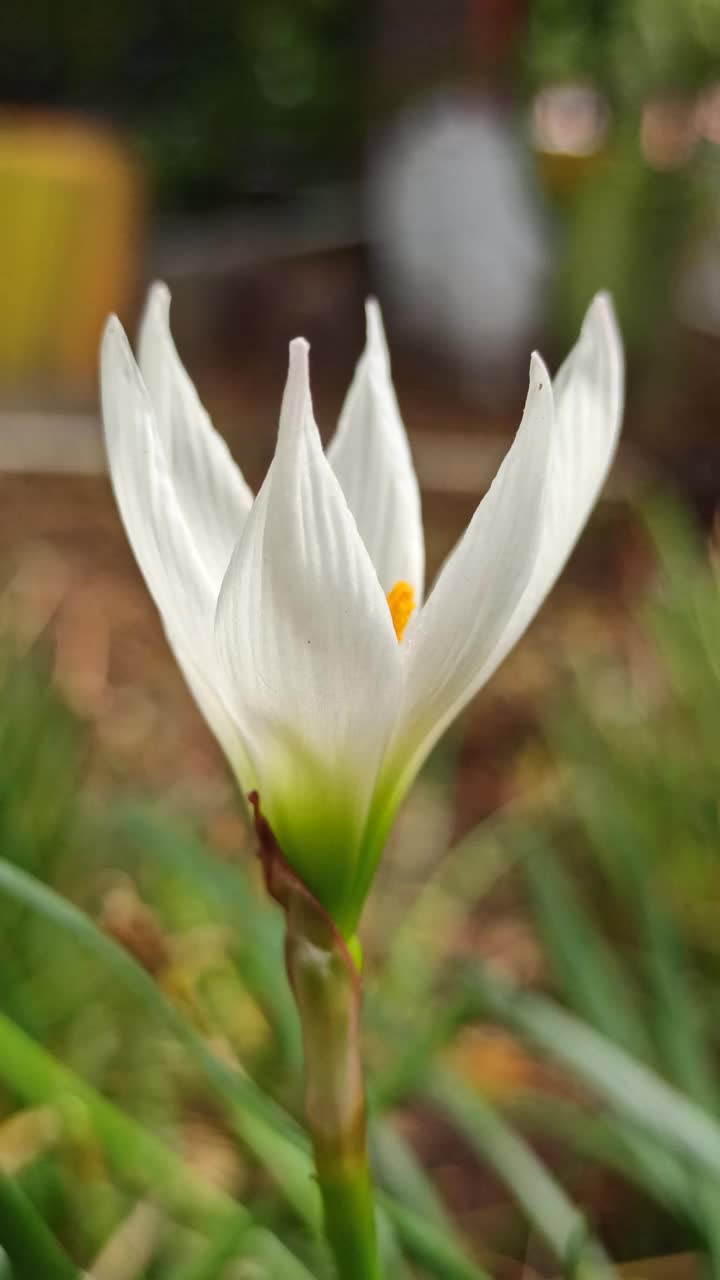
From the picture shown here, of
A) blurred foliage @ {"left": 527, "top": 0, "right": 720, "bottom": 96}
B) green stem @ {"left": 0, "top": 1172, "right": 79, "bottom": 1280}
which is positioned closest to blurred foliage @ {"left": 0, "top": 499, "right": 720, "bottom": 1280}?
green stem @ {"left": 0, "top": 1172, "right": 79, "bottom": 1280}

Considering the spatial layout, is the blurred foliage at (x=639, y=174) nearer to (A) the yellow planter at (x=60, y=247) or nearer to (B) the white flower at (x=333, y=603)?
(A) the yellow planter at (x=60, y=247)

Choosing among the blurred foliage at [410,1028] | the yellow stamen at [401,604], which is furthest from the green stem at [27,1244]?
the yellow stamen at [401,604]

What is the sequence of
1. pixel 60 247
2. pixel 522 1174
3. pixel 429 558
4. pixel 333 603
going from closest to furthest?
pixel 333 603
pixel 522 1174
pixel 429 558
pixel 60 247

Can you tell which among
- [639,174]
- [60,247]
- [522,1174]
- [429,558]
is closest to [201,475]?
[522,1174]

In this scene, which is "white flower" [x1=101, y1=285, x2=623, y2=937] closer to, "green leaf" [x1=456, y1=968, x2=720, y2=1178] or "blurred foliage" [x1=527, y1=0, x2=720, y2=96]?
"green leaf" [x1=456, y1=968, x2=720, y2=1178]

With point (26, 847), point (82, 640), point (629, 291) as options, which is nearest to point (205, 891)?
point (26, 847)

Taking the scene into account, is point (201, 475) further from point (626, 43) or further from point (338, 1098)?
point (626, 43)
